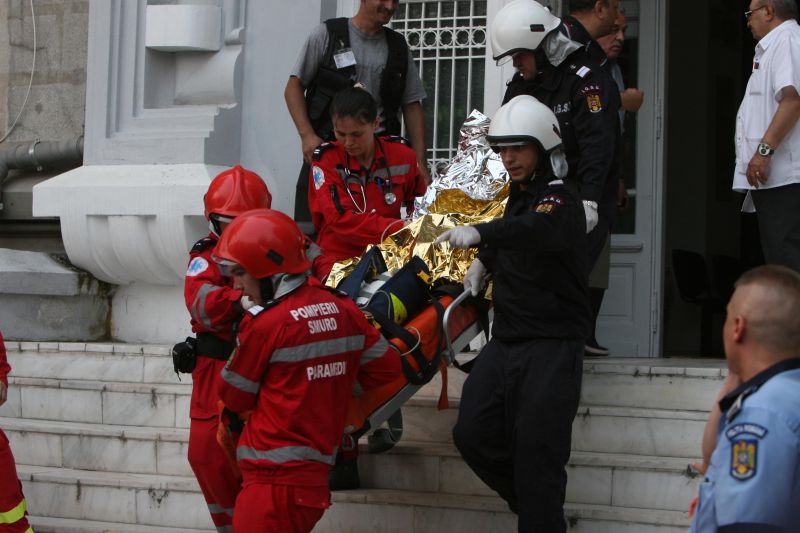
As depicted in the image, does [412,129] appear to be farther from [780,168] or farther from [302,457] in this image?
[302,457]

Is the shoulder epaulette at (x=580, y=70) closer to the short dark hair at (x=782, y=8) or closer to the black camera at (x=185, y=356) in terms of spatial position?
the short dark hair at (x=782, y=8)

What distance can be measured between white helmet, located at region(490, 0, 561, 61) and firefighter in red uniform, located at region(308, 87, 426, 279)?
2.20 feet

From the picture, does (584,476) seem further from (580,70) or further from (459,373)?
(580,70)

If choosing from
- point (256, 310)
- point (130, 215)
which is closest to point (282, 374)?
point (256, 310)

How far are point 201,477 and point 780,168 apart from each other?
2.98 meters

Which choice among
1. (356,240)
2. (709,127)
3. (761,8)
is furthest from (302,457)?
(709,127)

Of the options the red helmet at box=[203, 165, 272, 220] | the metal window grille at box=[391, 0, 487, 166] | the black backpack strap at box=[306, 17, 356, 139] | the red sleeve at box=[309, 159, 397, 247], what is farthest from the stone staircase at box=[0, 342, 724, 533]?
the metal window grille at box=[391, 0, 487, 166]

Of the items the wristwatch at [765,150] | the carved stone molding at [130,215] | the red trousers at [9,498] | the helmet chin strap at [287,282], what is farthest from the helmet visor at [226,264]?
the carved stone molding at [130,215]

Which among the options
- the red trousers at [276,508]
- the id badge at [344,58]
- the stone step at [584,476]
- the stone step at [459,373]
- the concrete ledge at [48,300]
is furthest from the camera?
Result: the concrete ledge at [48,300]

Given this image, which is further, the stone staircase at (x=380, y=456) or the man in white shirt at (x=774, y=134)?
the man in white shirt at (x=774, y=134)

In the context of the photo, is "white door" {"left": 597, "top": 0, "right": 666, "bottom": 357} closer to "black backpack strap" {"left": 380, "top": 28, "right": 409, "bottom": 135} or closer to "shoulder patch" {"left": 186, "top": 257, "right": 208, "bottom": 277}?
"black backpack strap" {"left": 380, "top": 28, "right": 409, "bottom": 135}

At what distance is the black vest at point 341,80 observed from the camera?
692 centimetres

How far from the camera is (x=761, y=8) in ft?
20.7

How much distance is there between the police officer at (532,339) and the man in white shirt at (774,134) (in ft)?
4.74
